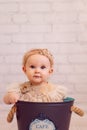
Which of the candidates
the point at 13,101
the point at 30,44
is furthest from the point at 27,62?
the point at 30,44

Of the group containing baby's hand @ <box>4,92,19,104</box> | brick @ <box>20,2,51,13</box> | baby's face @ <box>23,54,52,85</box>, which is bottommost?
baby's hand @ <box>4,92,19,104</box>

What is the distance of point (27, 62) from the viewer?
111 centimetres

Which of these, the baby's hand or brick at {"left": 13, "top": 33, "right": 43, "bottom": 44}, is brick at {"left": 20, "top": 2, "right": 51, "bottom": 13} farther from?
the baby's hand

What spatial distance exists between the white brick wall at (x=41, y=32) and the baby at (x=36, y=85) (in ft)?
2.33

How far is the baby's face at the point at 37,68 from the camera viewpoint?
1.09 meters

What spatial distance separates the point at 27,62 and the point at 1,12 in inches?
30.9

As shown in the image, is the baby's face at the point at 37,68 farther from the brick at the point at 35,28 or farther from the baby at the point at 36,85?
the brick at the point at 35,28

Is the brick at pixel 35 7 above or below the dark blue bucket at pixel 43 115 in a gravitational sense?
above

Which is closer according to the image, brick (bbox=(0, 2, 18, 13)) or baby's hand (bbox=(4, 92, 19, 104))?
baby's hand (bbox=(4, 92, 19, 104))

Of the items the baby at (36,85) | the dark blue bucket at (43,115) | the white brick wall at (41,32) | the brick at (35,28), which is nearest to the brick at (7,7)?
the white brick wall at (41,32)

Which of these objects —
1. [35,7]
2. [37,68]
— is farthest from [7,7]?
[37,68]

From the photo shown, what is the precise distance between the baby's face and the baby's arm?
0.06 metres

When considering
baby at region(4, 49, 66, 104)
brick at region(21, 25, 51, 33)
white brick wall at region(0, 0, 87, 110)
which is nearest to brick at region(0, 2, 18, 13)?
white brick wall at region(0, 0, 87, 110)

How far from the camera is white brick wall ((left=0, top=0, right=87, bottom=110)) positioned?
183cm
